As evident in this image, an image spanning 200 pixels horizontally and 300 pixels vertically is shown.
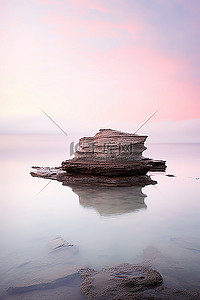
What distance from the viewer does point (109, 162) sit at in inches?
581

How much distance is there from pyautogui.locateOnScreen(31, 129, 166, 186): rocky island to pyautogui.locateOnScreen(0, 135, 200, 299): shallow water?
234 centimetres

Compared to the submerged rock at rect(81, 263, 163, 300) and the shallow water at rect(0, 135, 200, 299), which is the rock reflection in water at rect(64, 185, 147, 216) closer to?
the shallow water at rect(0, 135, 200, 299)

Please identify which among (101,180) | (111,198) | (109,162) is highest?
(109,162)

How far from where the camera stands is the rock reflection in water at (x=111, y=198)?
9.05 metres

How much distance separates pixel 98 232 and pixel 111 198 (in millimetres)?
4050

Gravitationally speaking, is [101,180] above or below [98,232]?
above

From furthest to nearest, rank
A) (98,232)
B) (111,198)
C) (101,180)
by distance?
(101,180) < (111,198) < (98,232)

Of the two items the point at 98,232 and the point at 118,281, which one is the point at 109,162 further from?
the point at 118,281

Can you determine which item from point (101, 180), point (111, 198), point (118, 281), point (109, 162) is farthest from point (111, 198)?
point (118, 281)

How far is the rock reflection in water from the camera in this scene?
9.05 metres

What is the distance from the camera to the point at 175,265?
4.80 meters

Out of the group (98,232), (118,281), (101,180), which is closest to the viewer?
(118,281)

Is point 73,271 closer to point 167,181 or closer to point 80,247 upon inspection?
point 80,247

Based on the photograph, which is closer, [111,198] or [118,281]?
[118,281]
